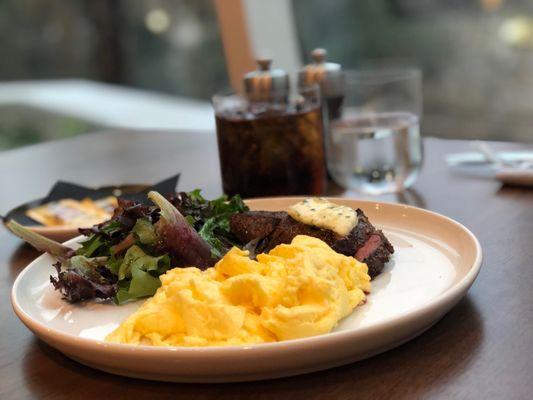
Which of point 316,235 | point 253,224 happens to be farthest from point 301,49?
point 316,235

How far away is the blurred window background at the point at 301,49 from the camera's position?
4.11 m

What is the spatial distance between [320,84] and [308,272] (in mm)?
1196

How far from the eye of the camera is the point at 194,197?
1694 millimetres

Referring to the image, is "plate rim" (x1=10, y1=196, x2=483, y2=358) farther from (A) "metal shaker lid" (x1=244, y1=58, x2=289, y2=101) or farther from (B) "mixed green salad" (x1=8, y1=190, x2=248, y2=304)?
(A) "metal shaker lid" (x1=244, y1=58, x2=289, y2=101)

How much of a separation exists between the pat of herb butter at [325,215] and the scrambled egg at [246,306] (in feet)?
0.64

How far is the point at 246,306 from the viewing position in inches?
43.9

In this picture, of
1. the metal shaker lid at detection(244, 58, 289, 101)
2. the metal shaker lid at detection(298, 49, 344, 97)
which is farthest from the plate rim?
the metal shaker lid at detection(298, 49, 344, 97)

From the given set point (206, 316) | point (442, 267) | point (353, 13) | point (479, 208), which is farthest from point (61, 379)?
point (353, 13)

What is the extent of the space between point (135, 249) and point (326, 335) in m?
0.56

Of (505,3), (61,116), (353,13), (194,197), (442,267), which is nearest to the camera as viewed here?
(442,267)

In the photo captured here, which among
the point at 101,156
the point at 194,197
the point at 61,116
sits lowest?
the point at 61,116

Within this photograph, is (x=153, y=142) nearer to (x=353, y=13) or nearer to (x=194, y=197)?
(x=194, y=197)

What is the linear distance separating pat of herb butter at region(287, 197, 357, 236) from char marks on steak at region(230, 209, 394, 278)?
11 millimetres

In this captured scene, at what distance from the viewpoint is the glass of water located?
2.05 m
